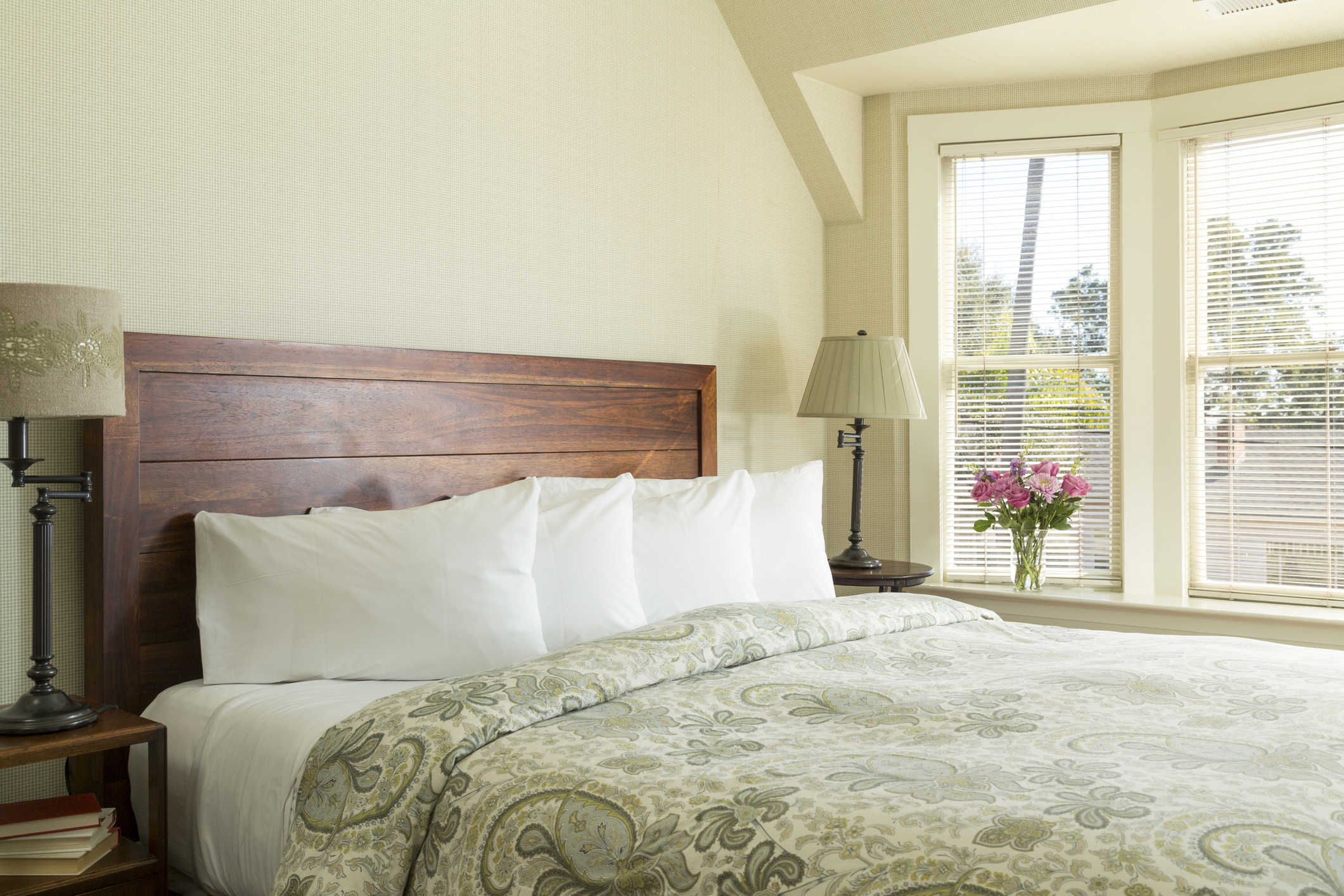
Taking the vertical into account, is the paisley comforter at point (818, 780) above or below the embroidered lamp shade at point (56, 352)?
below

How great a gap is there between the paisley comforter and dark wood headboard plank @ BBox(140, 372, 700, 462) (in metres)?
0.86

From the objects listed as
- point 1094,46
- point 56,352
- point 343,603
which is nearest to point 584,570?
point 343,603

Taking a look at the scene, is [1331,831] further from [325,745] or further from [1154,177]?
[1154,177]

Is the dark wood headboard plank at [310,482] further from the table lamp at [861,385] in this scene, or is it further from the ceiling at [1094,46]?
the ceiling at [1094,46]

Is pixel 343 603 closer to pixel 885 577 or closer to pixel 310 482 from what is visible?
pixel 310 482

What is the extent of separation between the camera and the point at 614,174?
325 cm

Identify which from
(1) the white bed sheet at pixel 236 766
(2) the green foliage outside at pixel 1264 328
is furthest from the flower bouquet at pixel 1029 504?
(1) the white bed sheet at pixel 236 766

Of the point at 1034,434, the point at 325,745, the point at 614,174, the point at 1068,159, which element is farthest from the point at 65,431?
the point at 1068,159

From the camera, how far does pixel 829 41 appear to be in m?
3.55

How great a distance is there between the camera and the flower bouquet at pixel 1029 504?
3566 millimetres

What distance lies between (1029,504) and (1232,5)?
1.62 metres

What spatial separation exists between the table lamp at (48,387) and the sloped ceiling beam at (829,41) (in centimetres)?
249

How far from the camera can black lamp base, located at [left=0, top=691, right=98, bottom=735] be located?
66.7 inches

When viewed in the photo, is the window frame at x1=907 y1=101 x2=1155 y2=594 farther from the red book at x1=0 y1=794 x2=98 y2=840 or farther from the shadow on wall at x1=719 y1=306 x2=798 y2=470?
the red book at x1=0 y1=794 x2=98 y2=840
